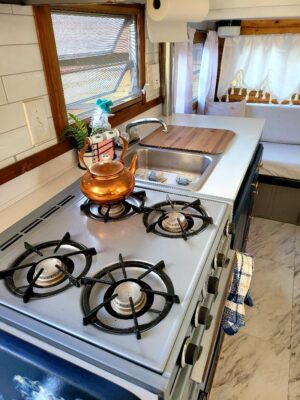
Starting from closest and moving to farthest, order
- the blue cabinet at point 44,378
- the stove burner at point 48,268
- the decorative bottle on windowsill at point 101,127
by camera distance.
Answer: the blue cabinet at point 44,378
the stove burner at point 48,268
the decorative bottle on windowsill at point 101,127

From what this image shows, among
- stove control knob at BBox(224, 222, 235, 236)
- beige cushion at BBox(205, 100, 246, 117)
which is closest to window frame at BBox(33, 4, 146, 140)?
stove control knob at BBox(224, 222, 235, 236)

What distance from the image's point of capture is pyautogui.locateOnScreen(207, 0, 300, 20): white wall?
5.25 ft

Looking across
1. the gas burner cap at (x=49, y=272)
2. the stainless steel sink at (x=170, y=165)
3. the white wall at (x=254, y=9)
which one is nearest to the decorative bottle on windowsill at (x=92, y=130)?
the stainless steel sink at (x=170, y=165)

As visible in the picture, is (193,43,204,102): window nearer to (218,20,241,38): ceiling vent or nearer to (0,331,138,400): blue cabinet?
(218,20,241,38): ceiling vent

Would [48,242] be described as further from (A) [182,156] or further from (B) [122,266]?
(A) [182,156]

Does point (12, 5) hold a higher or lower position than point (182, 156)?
higher

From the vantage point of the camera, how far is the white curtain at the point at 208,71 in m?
2.78

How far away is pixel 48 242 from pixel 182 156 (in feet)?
2.83

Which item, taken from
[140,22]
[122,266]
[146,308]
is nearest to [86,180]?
[122,266]

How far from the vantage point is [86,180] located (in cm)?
93

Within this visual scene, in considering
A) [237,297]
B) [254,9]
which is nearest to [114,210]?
[237,297]

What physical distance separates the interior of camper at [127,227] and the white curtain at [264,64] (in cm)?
89

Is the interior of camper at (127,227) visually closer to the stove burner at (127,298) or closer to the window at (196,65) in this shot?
the stove burner at (127,298)

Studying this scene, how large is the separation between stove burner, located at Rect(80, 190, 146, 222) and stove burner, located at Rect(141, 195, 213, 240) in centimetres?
5
